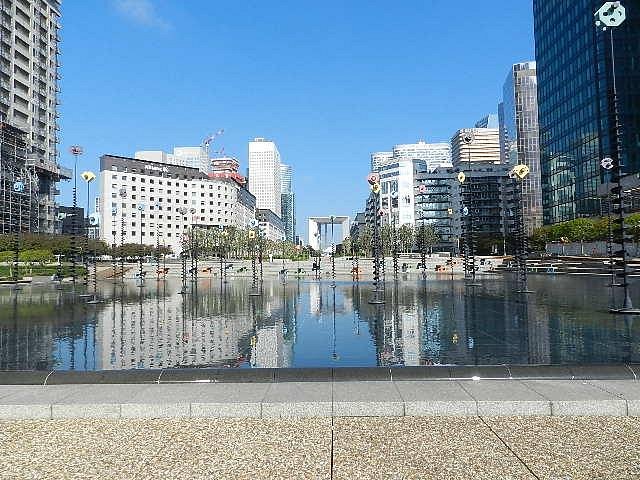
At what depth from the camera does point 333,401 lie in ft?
25.4

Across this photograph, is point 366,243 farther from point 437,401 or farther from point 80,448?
point 80,448

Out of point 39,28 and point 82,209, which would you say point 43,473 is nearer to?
point 39,28

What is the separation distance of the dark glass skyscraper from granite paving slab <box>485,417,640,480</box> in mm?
88737

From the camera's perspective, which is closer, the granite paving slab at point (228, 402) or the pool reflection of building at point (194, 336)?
the granite paving slab at point (228, 402)

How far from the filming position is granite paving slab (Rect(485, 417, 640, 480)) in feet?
18.1

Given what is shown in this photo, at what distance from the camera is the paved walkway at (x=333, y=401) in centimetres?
755

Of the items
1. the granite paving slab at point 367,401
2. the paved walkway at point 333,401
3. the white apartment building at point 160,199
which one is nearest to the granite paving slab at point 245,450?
the paved walkway at point 333,401

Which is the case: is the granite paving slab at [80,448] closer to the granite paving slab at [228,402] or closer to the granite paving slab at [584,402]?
the granite paving slab at [228,402]

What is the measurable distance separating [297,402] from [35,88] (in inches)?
4242

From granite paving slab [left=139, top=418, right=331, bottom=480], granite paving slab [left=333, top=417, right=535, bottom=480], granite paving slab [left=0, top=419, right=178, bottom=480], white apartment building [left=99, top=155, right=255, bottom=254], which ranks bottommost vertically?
granite paving slab [left=333, top=417, right=535, bottom=480]

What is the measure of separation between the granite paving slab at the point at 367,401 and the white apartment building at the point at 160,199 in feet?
528

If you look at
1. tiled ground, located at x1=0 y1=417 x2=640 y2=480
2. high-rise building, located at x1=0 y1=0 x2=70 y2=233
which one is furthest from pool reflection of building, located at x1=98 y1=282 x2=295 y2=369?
high-rise building, located at x1=0 y1=0 x2=70 y2=233

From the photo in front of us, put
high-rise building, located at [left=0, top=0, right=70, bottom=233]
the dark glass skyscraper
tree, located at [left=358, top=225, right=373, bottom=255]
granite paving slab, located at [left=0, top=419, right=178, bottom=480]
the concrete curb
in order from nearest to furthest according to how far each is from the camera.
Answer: granite paving slab, located at [left=0, top=419, right=178, bottom=480]
the concrete curb
high-rise building, located at [left=0, top=0, right=70, bottom=233]
the dark glass skyscraper
tree, located at [left=358, top=225, right=373, bottom=255]

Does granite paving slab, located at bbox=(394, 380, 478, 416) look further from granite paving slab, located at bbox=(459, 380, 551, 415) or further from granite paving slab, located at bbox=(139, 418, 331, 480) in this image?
granite paving slab, located at bbox=(139, 418, 331, 480)
